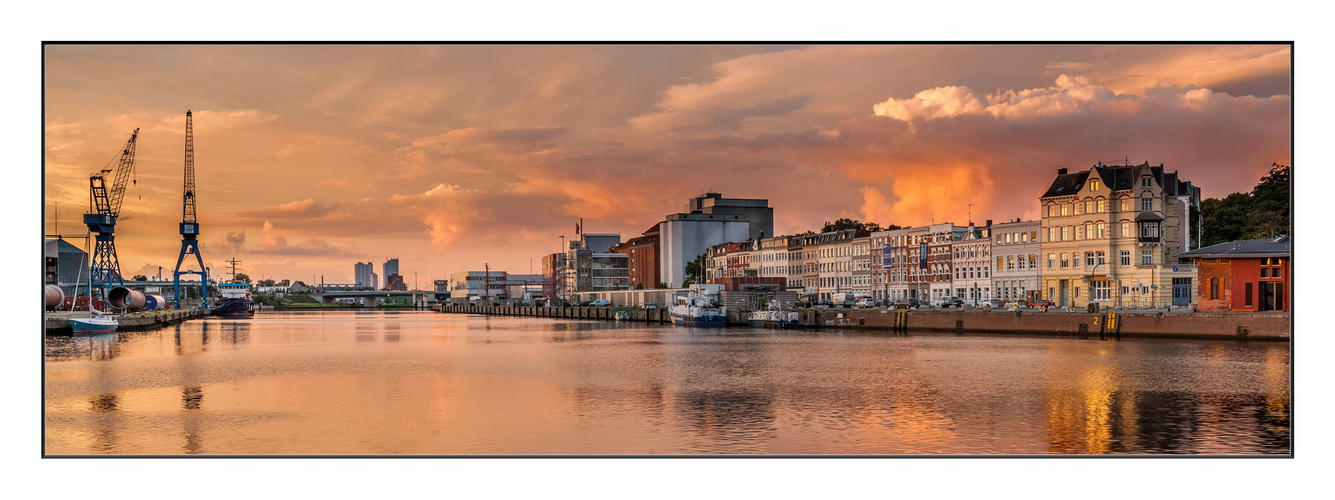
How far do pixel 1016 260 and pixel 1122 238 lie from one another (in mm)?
15678

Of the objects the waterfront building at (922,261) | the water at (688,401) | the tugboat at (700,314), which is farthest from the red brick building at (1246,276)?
the waterfront building at (922,261)

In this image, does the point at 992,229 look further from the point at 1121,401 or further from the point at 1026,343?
the point at 1121,401

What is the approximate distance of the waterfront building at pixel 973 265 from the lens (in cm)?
11300

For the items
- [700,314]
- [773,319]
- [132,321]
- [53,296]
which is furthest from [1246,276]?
[132,321]

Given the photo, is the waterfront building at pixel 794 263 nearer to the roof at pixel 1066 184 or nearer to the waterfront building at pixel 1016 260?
the waterfront building at pixel 1016 260

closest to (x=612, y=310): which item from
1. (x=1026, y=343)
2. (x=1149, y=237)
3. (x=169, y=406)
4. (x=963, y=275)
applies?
(x=963, y=275)

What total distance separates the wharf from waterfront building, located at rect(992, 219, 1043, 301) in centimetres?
8002

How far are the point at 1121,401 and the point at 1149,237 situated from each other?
6256 cm

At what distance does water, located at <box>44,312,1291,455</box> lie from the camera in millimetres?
26641

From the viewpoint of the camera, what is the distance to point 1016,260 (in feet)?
352

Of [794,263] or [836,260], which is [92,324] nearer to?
[836,260]

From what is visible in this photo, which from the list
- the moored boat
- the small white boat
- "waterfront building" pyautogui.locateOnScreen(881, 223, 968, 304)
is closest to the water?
the small white boat

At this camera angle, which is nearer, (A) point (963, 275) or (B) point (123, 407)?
(B) point (123, 407)

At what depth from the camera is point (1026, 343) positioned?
65.9m
